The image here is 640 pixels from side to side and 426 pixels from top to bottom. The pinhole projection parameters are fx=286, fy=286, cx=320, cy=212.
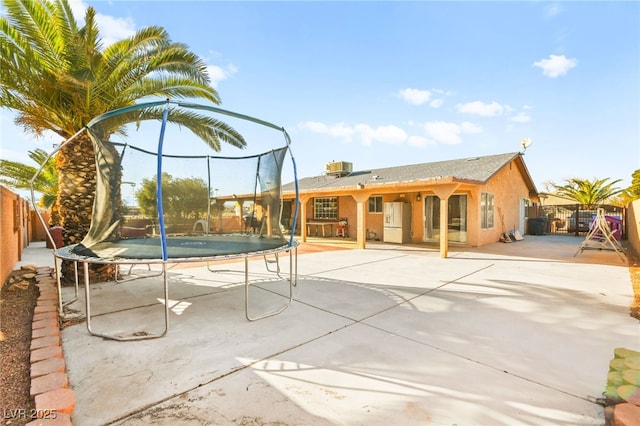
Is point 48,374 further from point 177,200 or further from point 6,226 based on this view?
point 6,226

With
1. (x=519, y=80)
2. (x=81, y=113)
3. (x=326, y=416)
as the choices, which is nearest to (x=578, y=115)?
(x=519, y=80)

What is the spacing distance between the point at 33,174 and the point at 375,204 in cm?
1598

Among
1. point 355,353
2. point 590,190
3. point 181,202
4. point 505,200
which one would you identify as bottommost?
point 355,353

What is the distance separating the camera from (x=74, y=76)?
425 centimetres

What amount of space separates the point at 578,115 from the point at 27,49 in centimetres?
1885

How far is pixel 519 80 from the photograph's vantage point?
36.5 ft

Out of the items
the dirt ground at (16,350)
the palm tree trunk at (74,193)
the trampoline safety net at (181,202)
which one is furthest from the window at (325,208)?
the dirt ground at (16,350)

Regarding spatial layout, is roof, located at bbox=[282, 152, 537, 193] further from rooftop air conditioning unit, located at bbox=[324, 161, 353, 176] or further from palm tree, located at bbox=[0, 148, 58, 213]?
palm tree, located at bbox=[0, 148, 58, 213]

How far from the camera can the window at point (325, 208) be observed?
14.9 m

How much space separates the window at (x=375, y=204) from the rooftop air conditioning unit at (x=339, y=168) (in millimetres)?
3988

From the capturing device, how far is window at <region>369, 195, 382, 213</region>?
523 inches

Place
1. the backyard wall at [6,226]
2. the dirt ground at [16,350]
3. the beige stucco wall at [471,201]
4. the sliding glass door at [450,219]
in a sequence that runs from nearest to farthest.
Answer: the dirt ground at [16,350], the backyard wall at [6,226], the beige stucco wall at [471,201], the sliding glass door at [450,219]

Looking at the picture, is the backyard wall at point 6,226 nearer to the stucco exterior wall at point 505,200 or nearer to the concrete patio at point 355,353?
the concrete patio at point 355,353

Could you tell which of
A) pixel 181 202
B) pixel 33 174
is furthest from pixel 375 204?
pixel 33 174
